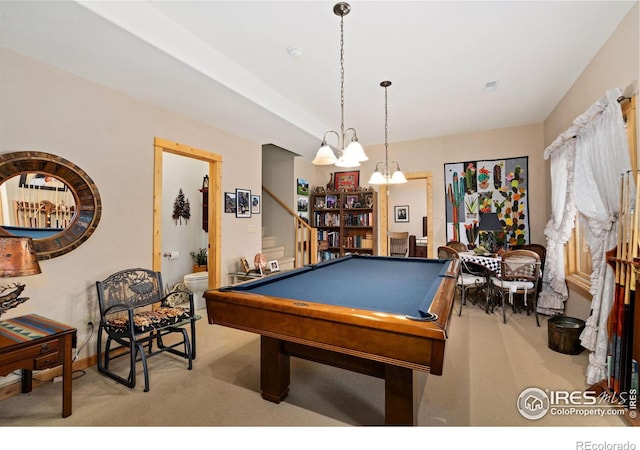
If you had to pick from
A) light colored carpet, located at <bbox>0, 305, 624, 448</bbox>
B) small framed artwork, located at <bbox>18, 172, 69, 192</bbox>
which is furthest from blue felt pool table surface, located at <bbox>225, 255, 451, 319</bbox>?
small framed artwork, located at <bbox>18, 172, 69, 192</bbox>

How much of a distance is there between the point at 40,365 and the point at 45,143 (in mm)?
1709

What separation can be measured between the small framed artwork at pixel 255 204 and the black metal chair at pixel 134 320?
199 cm

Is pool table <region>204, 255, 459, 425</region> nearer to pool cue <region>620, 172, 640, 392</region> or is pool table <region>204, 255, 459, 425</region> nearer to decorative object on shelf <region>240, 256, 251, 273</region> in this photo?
pool cue <region>620, 172, 640, 392</region>

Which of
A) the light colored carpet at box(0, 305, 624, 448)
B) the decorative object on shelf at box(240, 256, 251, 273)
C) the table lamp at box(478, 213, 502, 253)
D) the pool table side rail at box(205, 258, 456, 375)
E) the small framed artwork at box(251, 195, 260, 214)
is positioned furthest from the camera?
the table lamp at box(478, 213, 502, 253)

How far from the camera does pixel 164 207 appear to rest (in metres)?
4.75

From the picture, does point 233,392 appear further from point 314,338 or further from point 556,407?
point 556,407

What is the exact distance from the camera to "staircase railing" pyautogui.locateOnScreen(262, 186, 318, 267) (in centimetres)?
566

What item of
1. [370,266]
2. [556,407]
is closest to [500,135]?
[370,266]

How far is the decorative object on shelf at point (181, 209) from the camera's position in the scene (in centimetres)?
491

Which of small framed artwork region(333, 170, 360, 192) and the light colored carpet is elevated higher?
small framed artwork region(333, 170, 360, 192)

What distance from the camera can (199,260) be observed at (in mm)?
5102

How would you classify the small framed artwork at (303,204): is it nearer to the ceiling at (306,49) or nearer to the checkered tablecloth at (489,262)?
the ceiling at (306,49)

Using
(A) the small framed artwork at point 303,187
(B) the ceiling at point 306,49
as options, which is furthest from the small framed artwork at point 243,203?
(A) the small framed artwork at point 303,187

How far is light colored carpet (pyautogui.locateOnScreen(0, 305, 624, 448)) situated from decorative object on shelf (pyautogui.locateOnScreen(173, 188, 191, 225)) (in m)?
2.68
